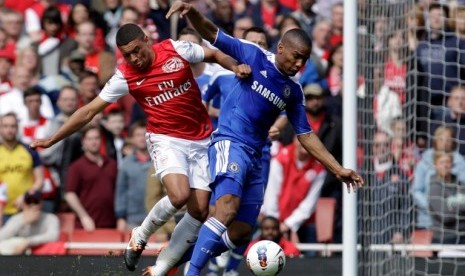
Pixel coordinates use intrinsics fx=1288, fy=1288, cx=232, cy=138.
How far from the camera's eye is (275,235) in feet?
44.1

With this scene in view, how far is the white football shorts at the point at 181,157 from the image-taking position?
1040 centimetres

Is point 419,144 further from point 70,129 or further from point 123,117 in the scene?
point 70,129

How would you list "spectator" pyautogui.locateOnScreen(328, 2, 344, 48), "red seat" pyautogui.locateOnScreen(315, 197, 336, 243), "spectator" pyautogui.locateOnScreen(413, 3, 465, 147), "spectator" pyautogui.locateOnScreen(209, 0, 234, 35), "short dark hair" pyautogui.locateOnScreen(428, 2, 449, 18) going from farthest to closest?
1. "spectator" pyautogui.locateOnScreen(328, 2, 344, 48)
2. "spectator" pyautogui.locateOnScreen(209, 0, 234, 35)
3. "red seat" pyautogui.locateOnScreen(315, 197, 336, 243)
4. "short dark hair" pyautogui.locateOnScreen(428, 2, 449, 18)
5. "spectator" pyautogui.locateOnScreen(413, 3, 465, 147)

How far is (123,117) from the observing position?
15.4m

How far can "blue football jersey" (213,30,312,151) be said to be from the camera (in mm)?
10172

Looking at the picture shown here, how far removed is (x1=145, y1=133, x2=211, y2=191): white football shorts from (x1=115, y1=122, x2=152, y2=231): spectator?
148 inches

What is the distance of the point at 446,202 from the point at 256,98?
3902mm

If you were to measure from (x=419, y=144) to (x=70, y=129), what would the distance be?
4818 millimetres

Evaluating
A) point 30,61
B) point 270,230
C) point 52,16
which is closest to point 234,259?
point 270,230

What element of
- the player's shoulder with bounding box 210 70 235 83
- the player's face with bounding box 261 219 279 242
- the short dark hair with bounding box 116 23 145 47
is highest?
the short dark hair with bounding box 116 23 145 47

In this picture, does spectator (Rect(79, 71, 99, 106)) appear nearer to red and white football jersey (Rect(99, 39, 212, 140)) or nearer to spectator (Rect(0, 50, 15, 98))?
spectator (Rect(0, 50, 15, 98))

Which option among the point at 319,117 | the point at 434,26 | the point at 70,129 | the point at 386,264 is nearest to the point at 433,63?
the point at 434,26

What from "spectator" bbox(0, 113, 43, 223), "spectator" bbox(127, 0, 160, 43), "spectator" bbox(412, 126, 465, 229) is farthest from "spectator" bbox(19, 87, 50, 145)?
"spectator" bbox(412, 126, 465, 229)

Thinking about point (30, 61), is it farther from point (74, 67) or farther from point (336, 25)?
point (336, 25)
